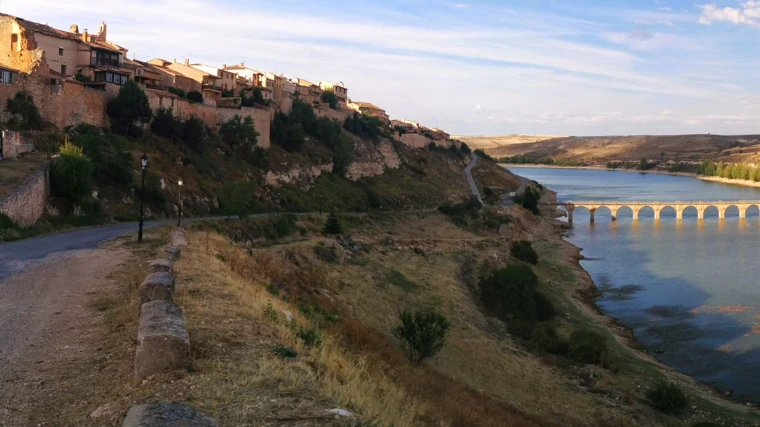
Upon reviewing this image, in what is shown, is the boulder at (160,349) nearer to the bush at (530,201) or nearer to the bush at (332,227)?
the bush at (332,227)

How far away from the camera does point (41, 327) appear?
7.99 metres

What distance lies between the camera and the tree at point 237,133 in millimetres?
43375

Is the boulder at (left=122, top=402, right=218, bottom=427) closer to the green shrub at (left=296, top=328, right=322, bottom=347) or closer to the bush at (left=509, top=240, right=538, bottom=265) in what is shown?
the green shrub at (left=296, top=328, right=322, bottom=347)

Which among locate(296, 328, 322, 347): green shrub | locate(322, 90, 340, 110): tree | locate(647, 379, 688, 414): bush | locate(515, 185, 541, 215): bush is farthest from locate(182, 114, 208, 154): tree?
locate(515, 185, 541, 215): bush

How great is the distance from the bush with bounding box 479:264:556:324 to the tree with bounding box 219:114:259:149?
19.6 meters

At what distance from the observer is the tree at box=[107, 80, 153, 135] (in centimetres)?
3481

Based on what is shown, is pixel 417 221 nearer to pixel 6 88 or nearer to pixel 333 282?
pixel 333 282

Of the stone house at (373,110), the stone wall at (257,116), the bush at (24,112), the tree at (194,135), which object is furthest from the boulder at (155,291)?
the stone house at (373,110)

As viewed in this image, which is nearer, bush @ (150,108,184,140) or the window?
the window

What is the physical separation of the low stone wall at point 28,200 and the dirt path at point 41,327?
574 centimetres

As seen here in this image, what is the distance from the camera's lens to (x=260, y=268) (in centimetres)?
1759

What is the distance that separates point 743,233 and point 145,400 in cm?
7053

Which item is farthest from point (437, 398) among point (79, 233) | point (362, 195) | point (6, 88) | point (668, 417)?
point (362, 195)

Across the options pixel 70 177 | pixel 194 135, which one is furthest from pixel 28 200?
pixel 194 135
